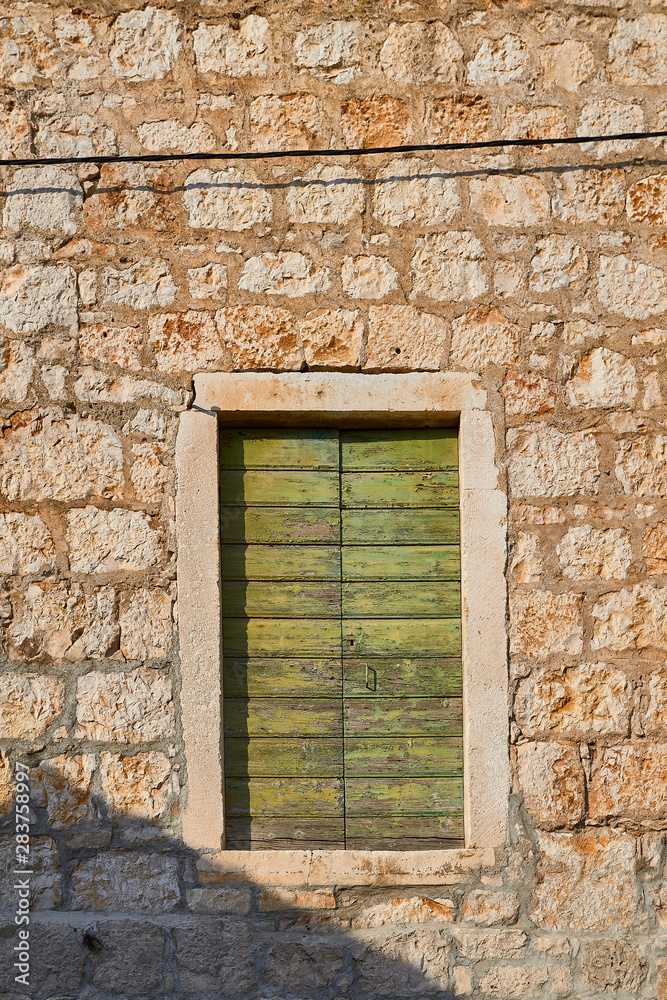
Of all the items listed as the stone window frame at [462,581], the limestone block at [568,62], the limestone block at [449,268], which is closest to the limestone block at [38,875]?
the stone window frame at [462,581]

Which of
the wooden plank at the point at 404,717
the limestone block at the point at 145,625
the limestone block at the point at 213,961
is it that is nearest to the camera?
the limestone block at the point at 213,961

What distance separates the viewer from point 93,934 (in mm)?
2840

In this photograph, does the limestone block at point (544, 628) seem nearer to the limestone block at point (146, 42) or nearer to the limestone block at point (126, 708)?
the limestone block at point (126, 708)

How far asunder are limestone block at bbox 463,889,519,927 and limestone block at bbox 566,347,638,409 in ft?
5.53

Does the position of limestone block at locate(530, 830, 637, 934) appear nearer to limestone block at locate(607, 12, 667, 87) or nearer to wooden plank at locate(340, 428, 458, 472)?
wooden plank at locate(340, 428, 458, 472)

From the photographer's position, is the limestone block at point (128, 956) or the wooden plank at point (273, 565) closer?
the limestone block at point (128, 956)

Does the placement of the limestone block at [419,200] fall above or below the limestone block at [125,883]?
above

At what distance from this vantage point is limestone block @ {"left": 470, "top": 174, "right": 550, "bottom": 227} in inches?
120

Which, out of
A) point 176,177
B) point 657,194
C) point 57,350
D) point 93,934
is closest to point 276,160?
point 176,177

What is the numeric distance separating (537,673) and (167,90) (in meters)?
2.42

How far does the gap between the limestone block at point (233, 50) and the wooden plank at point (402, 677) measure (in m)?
2.14

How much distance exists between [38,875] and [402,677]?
139 cm

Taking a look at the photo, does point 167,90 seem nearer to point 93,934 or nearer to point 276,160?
point 276,160

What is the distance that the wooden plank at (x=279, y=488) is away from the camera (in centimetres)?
309
